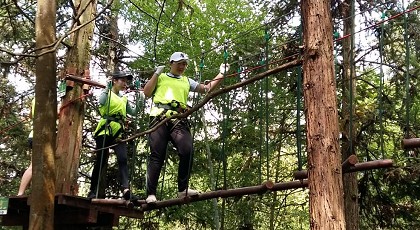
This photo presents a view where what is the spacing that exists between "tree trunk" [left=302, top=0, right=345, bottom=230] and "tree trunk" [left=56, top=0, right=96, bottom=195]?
2292 millimetres

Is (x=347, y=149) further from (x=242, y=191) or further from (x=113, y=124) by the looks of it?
(x=242, y=191)

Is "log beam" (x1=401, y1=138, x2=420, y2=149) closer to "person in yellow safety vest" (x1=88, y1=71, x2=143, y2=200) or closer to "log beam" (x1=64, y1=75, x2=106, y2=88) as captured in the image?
"person in yellow safety vest" (x1=88, y1=71, x2=143, y2=200)

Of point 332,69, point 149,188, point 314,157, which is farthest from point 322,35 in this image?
point 149,188

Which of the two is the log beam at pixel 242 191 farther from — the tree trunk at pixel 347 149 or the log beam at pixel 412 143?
the tree trunk at pixel 347 149

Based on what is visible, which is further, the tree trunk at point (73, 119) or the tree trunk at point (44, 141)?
the tree trunk at point (73, 119)

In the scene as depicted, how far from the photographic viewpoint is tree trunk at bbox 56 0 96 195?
4.27m

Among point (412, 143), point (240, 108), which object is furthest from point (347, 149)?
point (412, 143)

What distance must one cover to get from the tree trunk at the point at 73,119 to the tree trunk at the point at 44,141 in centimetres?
68

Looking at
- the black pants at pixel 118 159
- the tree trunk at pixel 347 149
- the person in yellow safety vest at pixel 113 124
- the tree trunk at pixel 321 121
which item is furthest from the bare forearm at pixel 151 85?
the tree trunk at pixel 347 149

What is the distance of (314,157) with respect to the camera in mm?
2391

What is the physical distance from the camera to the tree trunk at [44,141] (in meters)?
3.50

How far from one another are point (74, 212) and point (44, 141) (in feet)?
3.11

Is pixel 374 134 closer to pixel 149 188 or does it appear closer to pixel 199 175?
pixel 199 175

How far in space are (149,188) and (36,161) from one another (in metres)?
0.80
